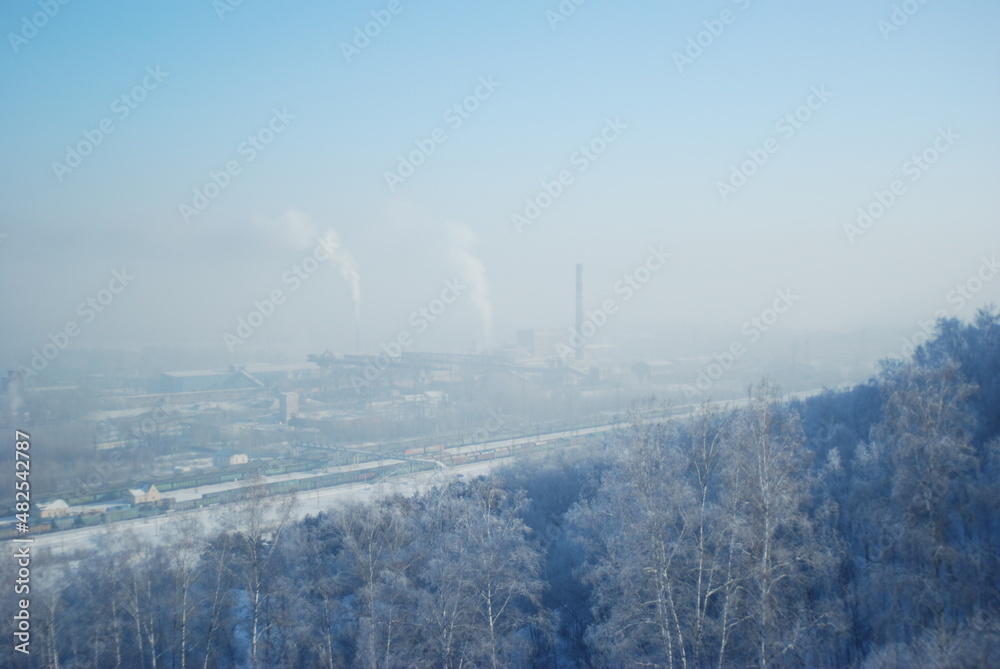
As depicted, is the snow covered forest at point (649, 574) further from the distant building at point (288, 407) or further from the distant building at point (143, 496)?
the distant building at point (288, 407)

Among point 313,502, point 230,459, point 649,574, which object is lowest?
point 313,502

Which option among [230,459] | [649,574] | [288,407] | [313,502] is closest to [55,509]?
[313,502]

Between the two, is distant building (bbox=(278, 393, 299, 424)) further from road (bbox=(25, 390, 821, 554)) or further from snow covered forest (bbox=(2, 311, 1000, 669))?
snow covered forest (bbox=(2, 311, 1000, 669))

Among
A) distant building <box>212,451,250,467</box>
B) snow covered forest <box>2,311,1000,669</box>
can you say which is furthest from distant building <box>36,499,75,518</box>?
snow covered forest <box>2,311,1000,669</box>

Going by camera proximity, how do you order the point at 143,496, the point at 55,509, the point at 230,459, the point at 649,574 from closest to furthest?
the point at 649,574, the point at 55,509, the point at 143,496, the point at 230,459

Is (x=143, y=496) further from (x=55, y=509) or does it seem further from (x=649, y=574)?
(x=649, y=574)

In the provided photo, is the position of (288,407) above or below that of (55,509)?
above
